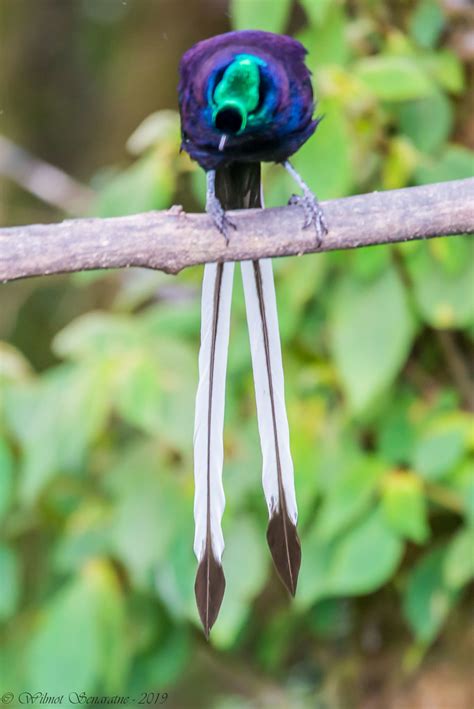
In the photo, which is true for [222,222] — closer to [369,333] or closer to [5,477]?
[369,333]

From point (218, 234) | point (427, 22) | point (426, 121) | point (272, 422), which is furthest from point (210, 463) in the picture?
point (427, 22)

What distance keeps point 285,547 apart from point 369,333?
0.59m

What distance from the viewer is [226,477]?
2.03 meters

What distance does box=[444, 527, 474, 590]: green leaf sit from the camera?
1.86 metres

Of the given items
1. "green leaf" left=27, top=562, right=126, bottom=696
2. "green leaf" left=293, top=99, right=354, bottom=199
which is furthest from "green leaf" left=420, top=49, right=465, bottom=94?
"green leaf" left=27, top=562, right=126, bottom=696

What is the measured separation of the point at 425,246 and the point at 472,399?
0.35 metres

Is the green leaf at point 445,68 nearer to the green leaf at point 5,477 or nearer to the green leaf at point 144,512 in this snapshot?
the green leaf at point 144,512

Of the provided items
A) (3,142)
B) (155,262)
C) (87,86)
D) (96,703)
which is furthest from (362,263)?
(87,86)

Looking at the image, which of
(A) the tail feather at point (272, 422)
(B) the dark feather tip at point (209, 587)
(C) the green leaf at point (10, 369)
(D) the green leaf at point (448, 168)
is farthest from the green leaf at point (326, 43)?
(B) the dark feather tip at point (209, 587)

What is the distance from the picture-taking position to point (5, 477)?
2.01m

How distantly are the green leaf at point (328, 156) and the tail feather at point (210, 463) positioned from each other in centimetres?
39

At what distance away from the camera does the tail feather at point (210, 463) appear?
141cm

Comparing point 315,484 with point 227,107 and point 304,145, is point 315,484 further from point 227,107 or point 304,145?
point 227,107

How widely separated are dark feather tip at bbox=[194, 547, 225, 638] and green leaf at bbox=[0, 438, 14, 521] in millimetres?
691
